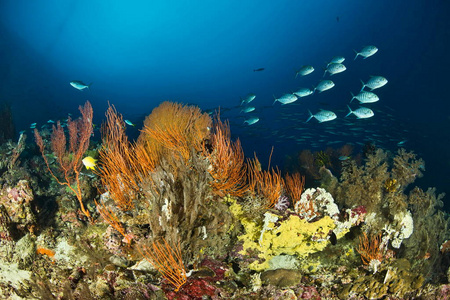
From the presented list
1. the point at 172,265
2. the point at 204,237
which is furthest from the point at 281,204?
the point at 172,265

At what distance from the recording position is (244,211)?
4.23m

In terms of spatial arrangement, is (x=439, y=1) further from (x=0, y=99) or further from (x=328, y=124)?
(x=0, y=99)

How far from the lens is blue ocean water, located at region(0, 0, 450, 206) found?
1091 inches

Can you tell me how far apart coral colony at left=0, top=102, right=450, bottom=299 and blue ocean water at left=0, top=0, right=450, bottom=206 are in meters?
14.8

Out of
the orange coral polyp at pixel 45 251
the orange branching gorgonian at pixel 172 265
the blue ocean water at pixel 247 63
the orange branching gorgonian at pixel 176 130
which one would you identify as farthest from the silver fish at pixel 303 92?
the blue ocean water at pixel 247 63

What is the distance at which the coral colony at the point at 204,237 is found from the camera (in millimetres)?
3012

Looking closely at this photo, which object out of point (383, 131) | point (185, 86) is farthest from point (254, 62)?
point (383, 131)

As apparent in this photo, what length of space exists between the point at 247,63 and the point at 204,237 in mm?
85408

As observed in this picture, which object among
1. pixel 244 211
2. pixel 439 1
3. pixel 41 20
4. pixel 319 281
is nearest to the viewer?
pixel 319 281

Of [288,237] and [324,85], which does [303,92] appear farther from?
[288,237]

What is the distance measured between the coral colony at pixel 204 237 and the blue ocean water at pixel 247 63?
14.8 metres

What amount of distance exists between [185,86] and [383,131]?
81687 millimetres

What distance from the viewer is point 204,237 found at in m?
3.50

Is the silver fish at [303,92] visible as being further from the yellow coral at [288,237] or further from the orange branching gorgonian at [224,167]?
the yellow coral at [288,237]
